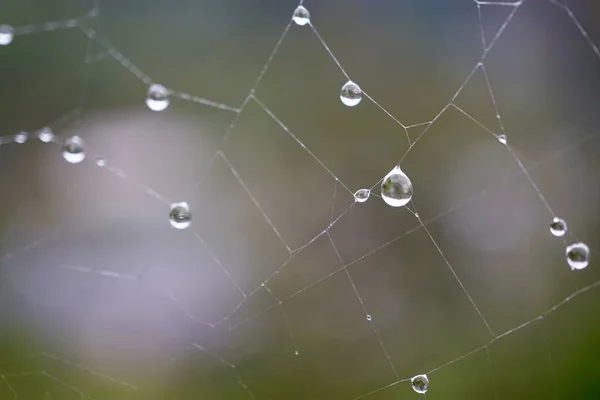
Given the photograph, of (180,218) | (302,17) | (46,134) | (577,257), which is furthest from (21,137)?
(577,257)

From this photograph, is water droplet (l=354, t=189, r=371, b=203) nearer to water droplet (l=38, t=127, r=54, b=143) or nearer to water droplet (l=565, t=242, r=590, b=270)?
water droplet (l=565, t=242, r=590, b=270)

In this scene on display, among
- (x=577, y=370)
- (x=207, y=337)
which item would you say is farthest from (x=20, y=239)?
(x=577, y=370)

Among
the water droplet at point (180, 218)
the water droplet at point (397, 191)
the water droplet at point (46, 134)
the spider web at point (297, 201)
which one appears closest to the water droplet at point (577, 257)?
the water droplet at point (397, 191)

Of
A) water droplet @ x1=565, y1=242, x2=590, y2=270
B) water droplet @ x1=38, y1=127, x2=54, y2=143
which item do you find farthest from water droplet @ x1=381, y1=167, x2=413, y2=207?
water droplet @ x1=38, y1=127, x2=54, y2=143

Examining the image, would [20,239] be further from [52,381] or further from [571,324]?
[571,324]

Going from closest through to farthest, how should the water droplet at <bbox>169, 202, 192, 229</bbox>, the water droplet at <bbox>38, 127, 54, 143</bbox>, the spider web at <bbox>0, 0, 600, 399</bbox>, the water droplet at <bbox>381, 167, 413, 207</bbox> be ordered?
the water droplet at <bbox>381, 167, 413, 207</bbox>, the water droplet at <bbox>169, 202, 192, 229</bbox>, the spider web at <bbox>0, 0, 600, 399</bbox>, the water droplet at <bbox>38, 127, 54, 143</bbox>

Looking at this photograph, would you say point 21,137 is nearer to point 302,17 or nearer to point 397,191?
point 302,17
